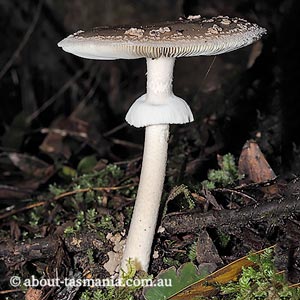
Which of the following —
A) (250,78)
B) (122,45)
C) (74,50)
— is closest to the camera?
(122,45)

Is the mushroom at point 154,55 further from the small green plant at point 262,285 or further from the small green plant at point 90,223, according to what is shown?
the small green plant at point 262,285

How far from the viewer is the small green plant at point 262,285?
1802 millimetres

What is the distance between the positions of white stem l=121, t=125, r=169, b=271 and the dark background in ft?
2.02

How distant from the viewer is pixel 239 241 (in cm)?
220

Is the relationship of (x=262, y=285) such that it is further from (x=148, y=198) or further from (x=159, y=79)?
(x=159, y=79)

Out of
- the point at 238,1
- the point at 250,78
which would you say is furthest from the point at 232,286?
the point at 238,1

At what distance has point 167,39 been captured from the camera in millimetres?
1611

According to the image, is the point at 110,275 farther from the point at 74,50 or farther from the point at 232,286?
the point at 74,50

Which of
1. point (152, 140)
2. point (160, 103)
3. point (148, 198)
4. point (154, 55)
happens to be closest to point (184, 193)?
point (148, 198)

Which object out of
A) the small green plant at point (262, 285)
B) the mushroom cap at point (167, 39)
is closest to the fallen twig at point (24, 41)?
the mushroom cap at point (167, 39)

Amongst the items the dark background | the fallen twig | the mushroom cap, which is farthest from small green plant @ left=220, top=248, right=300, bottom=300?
the fallen twig

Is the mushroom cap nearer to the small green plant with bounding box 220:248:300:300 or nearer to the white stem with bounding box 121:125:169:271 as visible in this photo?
the white stem with bounding box 121:125:169:271

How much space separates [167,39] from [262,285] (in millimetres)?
940

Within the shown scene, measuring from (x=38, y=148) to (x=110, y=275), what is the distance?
1921 mm
